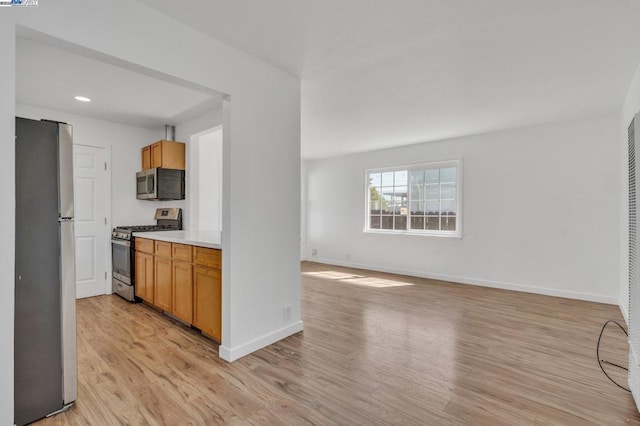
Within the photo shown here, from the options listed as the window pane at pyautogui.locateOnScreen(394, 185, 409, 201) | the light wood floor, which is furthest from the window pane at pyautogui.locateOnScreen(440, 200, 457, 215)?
the light wood floor

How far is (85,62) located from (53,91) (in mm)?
1064

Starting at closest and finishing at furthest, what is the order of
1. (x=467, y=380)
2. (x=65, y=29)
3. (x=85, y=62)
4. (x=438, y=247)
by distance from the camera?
(x=65, y=29)
(x=467, y=380)
(x=85, y=62)
(x=438, y=247)

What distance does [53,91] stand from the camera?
10.9ft

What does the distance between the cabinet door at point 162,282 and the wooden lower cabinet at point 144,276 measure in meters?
0.11

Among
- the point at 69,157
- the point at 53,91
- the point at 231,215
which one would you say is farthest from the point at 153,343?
the point at 53,91

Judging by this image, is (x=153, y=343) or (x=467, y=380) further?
(x=153, y=343)

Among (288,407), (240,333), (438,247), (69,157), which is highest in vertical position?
(69,157)

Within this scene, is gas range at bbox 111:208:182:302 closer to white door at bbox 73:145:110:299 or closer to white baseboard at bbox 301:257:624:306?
white door at bbox 73:145:110:299

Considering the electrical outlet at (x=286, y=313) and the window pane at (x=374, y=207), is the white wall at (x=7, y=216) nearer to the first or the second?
the electrical outlet at (x=286, y=313)

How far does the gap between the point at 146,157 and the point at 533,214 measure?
5746 mm

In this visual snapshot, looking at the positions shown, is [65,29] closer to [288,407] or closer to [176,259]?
[176,259]

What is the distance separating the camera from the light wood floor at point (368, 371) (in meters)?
1.88

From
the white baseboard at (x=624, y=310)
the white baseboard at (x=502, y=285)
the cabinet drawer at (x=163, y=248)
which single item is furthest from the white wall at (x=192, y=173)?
the white baseboard at (x=624, y=310)

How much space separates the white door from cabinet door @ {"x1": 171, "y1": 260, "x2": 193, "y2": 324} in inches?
73.7
